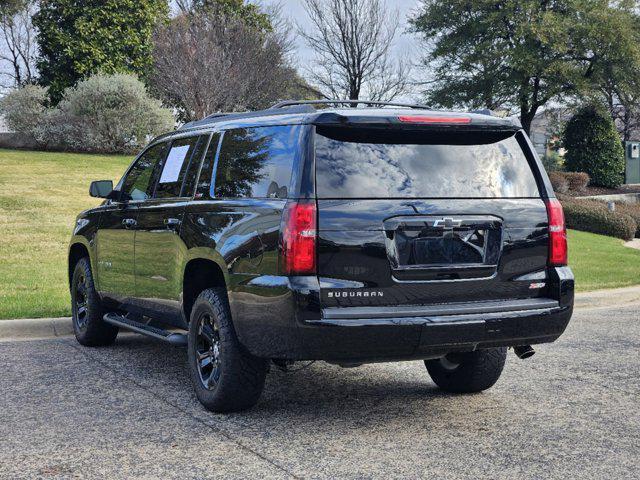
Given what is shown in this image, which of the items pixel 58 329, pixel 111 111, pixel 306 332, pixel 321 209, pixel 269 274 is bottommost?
pixel 58 329

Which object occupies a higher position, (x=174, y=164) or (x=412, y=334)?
(x=174, y=164)

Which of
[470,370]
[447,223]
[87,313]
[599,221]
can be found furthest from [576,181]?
[447,223]

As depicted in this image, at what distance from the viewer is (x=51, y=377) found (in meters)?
6.54

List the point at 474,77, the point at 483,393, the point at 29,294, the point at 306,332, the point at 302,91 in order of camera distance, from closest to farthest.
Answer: the point at 306,332
the point at 483,393
the point at 29,294
the point at 474,77
the point at 302,91

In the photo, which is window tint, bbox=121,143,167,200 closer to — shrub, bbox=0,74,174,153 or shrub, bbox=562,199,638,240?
shrub, bbox=562,199,638,240

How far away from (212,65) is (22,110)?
26.5 ft

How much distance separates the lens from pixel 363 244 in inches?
185

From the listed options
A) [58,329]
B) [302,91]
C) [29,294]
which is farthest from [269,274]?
[302,91]

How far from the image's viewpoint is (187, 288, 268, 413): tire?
520cm

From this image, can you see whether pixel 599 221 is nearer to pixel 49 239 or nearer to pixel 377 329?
pixel 49 239

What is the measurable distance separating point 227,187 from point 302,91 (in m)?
39.2

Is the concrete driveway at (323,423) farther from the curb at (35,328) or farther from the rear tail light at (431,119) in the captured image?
the rear tail light at (431,119)

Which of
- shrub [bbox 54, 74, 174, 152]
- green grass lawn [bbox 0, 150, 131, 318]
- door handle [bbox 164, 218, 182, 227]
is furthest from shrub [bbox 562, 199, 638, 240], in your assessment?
door handle [bbox 164, 218, 182, 227]

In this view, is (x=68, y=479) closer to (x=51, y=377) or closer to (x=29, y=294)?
(x=51, y=377)
